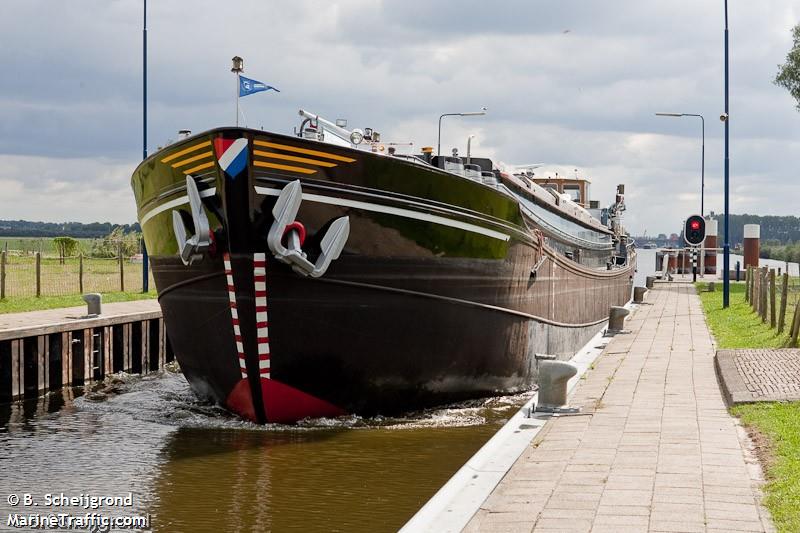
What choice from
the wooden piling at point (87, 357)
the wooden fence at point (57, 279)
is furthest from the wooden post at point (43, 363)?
the wooden fence at point (57, 279)

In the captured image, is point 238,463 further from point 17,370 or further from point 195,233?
point 17,370

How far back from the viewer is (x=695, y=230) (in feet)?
124

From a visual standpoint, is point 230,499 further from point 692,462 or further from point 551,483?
point 692,462

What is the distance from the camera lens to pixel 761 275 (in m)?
22.2

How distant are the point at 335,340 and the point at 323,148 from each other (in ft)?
6.97

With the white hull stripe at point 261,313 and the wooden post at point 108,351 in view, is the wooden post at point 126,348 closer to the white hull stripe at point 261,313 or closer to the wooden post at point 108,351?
the wooden post at point 108,351

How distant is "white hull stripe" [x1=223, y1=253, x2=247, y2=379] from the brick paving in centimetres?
517

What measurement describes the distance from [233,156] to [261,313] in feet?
5.57

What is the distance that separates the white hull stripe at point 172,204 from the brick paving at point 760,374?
5.81 m

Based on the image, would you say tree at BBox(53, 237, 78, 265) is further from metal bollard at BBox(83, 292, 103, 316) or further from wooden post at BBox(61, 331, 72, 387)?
wooden post at BBox(61, 331, 72, 387)

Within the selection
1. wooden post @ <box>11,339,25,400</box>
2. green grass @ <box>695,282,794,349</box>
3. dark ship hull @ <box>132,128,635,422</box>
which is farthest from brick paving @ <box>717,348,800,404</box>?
wooden post @ <box>11,339,25,400</box>

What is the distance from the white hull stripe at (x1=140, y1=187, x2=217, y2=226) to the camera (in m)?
11.0

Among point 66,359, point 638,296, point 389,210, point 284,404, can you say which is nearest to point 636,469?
point 389,210

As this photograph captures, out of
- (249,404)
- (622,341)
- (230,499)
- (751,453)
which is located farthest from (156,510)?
(622,341)
